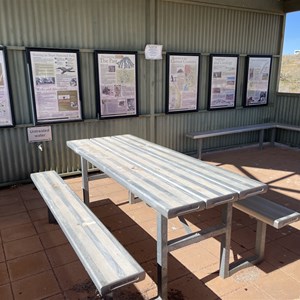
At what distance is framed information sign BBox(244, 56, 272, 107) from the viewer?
6379 mm

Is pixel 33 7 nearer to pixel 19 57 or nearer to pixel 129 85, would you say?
pixel 19 57

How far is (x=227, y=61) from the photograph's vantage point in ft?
19.6

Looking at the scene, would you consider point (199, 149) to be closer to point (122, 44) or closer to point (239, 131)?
point (239, 131)

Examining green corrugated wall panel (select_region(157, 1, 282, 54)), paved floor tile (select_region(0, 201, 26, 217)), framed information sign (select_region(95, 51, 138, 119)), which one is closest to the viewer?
paved floor tile (select_region(0, 201, 26, 217))

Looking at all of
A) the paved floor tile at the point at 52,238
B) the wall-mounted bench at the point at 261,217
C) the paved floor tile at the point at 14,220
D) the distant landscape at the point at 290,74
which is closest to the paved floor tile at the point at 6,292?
the paved floor tile at the point at 52,238

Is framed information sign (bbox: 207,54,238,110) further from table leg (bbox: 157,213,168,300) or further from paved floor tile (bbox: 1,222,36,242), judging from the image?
table leg (bbox: 157,213,168,300)

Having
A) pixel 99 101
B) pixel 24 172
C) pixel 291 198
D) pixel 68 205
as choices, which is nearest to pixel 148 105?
pixel 99 101

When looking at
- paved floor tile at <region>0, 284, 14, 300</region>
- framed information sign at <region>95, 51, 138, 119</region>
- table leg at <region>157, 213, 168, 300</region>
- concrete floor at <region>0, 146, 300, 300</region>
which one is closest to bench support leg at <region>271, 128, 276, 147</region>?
concrete floor at <region>0, 146, 300, 300</region>

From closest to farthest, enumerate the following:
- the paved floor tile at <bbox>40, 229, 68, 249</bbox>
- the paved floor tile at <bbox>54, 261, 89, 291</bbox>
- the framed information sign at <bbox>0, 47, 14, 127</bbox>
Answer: the paved floor tile at <bbox>54, 261, 89, 291</bbox>
the paved floor tile at <bbox>40, 229, 68, 249</bbox>
the framed information sign at <bbox>0, 47, 14, 127</bbox>

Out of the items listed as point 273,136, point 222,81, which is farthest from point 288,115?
point 222,81

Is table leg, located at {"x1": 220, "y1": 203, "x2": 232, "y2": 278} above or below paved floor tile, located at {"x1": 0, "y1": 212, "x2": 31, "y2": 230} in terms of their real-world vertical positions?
above

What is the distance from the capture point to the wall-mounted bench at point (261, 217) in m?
2.37

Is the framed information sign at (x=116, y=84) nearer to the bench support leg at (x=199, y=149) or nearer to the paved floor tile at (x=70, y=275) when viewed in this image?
the bench support leg at (x=199, y=149)

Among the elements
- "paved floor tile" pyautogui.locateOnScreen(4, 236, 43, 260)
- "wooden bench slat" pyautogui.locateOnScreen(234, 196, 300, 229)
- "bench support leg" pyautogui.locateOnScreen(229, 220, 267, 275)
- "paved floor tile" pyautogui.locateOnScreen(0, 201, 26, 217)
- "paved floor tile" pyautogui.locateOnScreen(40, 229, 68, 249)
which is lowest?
"paved floor tile" pyautogui.locateOnScreen(0, 201, 26, 217)
